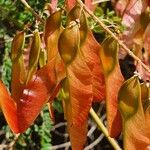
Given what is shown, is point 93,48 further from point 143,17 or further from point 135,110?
point 143,17

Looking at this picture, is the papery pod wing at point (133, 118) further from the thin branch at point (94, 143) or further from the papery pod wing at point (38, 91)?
the thin branch at point (94, 143)

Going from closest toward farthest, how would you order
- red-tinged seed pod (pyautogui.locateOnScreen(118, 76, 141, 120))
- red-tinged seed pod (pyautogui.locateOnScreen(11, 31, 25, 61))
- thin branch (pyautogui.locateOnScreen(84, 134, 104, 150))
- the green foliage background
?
1. red-tinged seed pod (pyautogui.locateOnScreen(118, 76, 141, 120))
2. red-tinged seed pod (pyautogui.locateOnScreen(11, 31, 25, 61))
3. the green foliage background
4. thin branch (pyautogui.locateOnScreen(84, 134, 104, 150))

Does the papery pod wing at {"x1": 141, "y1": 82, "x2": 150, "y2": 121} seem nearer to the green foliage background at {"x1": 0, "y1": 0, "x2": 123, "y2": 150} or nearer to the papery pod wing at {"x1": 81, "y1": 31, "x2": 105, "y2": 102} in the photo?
the papery pod wing at {"x1": 81, "y1": 31, "x2": 105, "y2": 102}

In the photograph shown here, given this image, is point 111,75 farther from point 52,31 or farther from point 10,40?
point 10,40

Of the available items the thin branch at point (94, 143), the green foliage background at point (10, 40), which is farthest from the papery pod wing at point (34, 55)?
the thin branch at point (94, 143)

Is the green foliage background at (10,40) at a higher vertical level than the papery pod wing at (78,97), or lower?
lower

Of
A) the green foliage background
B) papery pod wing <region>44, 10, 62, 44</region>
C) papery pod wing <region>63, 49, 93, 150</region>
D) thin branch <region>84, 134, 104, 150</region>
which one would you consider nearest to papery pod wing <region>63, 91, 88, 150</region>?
papery pod wing <region>63, 49, 93, 150</region>
